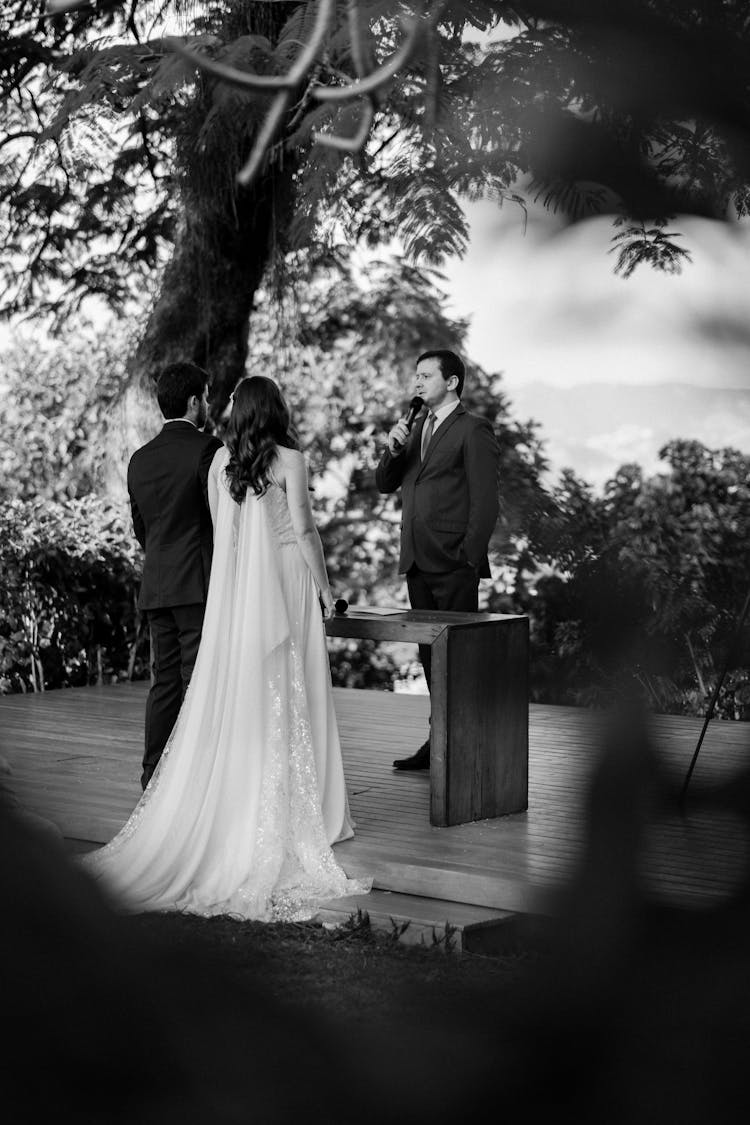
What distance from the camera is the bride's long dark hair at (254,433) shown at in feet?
13.5

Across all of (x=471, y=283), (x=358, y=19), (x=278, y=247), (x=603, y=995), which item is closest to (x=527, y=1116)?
(x=603, y=995)

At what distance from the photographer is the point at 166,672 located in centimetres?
472

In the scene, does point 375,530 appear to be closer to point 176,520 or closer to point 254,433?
point 176,520

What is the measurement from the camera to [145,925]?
586 mm

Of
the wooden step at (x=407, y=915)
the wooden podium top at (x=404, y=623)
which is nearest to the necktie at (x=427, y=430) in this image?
the wooden podium top at (x=404, y=623)

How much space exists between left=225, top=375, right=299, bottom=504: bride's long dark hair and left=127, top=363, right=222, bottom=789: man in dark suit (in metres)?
0.41

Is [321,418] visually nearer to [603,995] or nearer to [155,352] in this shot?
[155,352]

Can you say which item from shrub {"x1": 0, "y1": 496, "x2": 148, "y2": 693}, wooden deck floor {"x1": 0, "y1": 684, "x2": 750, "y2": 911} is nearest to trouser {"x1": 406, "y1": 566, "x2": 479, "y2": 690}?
wooden deck floor {"x1": 0, "y1": 684, "x2": 750, "y2": 911}

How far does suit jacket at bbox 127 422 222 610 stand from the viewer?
4.52m

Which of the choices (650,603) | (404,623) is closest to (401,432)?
(404,623)

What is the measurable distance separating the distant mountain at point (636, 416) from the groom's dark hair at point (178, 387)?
4.08 metres

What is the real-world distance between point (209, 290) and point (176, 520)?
5387 mm

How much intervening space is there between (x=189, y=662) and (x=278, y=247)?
17.3ft

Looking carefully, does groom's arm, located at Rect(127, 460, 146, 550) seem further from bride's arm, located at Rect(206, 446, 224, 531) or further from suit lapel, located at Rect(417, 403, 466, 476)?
suit lapel, located at Rect(417, 403, 466, 476)
